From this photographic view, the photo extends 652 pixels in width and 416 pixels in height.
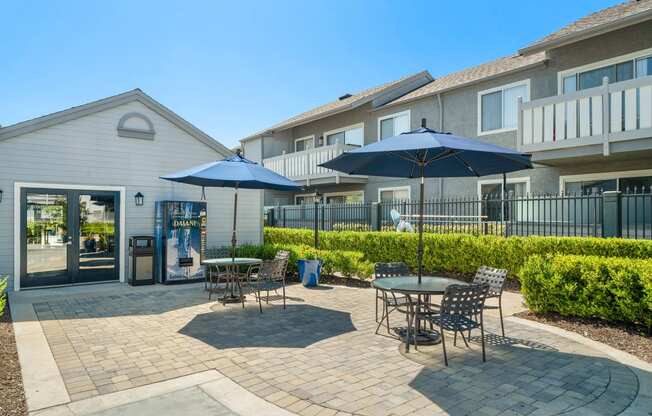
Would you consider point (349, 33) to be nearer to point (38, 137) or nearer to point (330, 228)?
point (330, 228)

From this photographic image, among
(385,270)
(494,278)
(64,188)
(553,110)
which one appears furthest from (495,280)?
(64,188)

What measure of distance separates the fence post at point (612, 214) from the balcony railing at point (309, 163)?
400 inches

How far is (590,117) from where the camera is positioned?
10211 millimetres

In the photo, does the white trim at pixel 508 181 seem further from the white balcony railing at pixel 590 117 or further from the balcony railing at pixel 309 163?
the balcony railing at pixel 309 163

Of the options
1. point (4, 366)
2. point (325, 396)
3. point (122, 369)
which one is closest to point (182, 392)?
point (122, 369)

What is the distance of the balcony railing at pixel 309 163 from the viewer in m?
17.8

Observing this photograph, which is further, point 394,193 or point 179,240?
point 394,193

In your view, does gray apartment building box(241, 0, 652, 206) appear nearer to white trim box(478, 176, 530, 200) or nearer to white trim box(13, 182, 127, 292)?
white trim box(478, 176, 530, 200)

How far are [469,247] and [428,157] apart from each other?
4.29 m

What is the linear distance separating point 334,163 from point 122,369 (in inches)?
148

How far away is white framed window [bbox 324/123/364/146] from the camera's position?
19.3 m

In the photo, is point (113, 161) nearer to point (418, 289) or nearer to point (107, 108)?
point (107, 108)

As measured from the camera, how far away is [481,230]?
35.5 feet

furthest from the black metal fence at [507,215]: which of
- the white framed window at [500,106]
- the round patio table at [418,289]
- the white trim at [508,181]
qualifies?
the round patio table at [418,289]
